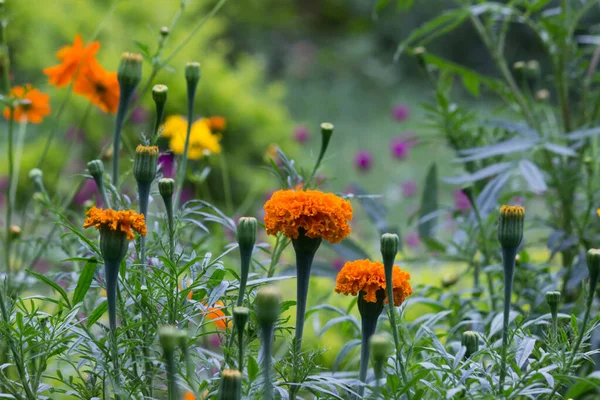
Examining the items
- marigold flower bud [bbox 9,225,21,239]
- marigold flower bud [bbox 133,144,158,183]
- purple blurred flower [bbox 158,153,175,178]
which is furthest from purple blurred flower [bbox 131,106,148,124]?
marigold flower bud [bbox 133,144,158,183]

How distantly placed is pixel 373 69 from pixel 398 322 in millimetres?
5437

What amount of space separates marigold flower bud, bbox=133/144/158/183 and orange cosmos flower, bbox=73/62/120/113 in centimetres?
37

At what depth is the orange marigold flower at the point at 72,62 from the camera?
876 mm

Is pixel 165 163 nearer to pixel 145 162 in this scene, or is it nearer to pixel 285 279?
pixel 285 279

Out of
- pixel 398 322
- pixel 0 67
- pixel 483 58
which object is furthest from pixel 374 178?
pixel 398 322

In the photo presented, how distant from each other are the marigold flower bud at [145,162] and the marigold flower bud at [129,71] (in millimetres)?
116

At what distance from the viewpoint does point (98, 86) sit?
0.89 m

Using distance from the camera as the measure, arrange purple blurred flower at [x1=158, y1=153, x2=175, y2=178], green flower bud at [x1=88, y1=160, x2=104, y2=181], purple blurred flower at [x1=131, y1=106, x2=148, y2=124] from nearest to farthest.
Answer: green flower bud at [x1=88, y1=160, x2=104, y2=181], purple blurred flower at [x1=158, y1=153, x2=175, y2=178], purple blurred flower at [x1=131, y1=106, x2=148, y2=124]

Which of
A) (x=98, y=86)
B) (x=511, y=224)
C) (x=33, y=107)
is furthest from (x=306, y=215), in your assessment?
(x=33, y=107)

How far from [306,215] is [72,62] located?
0.51m

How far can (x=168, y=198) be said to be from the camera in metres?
0.54

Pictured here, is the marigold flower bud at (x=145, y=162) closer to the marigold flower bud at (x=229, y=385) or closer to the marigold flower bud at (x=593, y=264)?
the marigold flower bud at (x=229, y=385)

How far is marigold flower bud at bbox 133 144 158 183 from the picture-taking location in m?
0.54

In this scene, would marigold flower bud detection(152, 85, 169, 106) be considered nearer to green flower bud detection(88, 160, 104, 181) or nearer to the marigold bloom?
green flower bud detection(88, 160, 104, 181)
